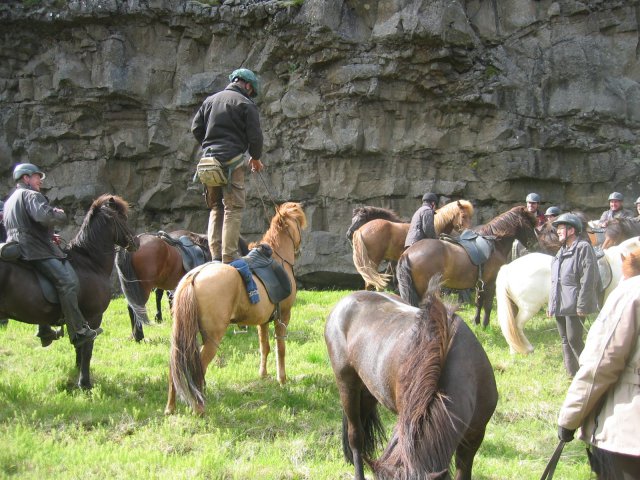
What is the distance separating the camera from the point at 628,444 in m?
2.89

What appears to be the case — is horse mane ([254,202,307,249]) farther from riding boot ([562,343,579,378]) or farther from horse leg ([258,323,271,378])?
riding boot ([562,343,579,378])

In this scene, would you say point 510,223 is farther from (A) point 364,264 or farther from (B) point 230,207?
(B) point 230,207

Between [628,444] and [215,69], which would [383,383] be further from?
[215,69]

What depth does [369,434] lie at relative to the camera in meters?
4.71

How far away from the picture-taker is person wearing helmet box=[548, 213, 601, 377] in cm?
689

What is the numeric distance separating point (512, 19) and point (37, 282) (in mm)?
15685

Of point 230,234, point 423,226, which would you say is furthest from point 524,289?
point 230,234

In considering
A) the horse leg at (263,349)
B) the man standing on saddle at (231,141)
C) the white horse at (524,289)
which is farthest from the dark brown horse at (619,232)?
the man standing on saddle at (231,141)

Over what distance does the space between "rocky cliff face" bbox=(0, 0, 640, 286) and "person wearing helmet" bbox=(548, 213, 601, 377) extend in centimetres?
961

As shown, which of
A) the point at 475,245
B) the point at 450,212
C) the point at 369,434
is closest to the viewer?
the point at 369,434

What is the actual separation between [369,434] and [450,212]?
297 inches

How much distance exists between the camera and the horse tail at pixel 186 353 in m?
5.69

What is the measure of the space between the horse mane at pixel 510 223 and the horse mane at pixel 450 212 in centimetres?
72

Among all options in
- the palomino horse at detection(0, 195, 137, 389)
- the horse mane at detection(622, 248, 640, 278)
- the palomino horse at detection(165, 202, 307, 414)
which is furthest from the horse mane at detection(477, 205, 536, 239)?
the horse mane at detection(622, 248, 640, 278)
